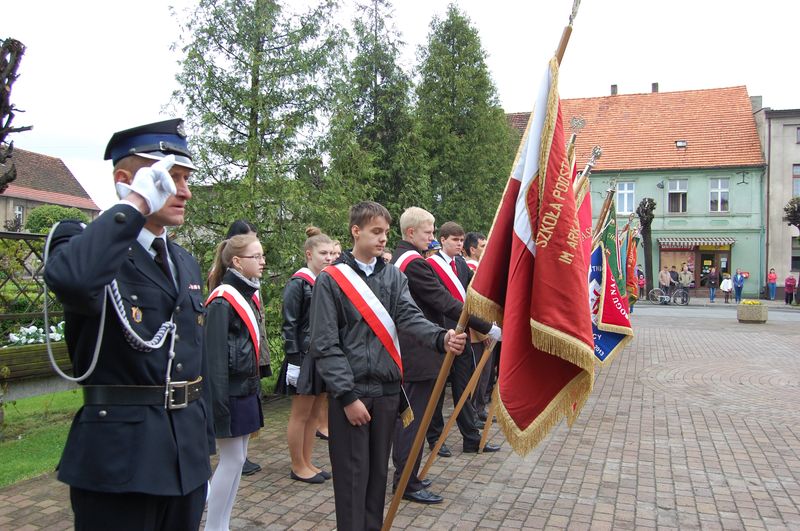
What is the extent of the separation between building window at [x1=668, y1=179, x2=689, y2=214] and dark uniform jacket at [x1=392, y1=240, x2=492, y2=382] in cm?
3491

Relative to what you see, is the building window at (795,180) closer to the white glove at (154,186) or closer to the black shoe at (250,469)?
the black shoe at (250,469)

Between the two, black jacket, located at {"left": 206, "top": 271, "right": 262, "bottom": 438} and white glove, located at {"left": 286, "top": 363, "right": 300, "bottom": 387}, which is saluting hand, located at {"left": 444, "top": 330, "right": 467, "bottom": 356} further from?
white glove, located at {"left": 286, "top": 363, "right": 300, "bottom": 387}

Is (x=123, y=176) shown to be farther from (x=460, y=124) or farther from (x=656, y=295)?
(x=656, y=295)

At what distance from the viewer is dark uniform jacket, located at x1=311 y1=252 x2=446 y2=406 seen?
322 centimetres

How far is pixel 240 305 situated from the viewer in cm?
406

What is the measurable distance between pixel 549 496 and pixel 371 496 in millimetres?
2011

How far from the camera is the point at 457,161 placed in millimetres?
13023

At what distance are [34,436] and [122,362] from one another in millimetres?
5390

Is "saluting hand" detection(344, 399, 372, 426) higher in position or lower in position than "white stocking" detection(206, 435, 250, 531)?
higher

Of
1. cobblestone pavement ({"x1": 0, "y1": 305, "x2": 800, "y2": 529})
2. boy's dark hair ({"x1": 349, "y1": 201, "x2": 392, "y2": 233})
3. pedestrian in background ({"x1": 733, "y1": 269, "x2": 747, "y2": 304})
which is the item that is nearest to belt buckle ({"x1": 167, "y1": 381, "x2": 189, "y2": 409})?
boy's dark hair ({"x1": 349, "y1": 201, "x2": 392, "y2": 233})

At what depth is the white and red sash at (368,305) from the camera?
11.2 feet

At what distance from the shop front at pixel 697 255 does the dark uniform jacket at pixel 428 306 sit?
3388 centimetres

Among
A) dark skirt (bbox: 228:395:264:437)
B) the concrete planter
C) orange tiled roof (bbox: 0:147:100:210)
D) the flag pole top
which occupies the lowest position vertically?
the concrete planter

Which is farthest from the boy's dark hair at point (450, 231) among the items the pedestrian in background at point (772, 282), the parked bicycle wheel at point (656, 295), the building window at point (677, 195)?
the building window at point (677, 195)
